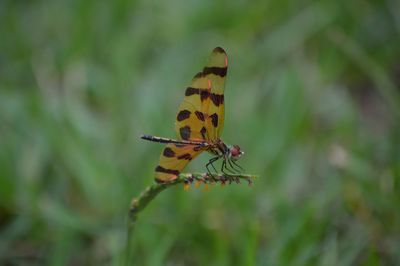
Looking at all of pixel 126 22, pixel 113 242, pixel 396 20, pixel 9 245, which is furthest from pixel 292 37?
pixel 9 245

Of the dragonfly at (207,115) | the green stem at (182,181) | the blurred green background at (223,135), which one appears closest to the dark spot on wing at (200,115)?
the dragonfly at (207,115)

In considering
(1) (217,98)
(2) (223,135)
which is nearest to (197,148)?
(1) (217,98)

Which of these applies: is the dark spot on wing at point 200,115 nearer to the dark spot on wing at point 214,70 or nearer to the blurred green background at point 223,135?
the dark spot on wing at point 214,70

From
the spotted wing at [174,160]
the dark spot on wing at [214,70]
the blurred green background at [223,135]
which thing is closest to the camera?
the spotted wing at [174,160]

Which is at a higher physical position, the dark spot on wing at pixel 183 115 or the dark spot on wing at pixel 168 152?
the dark spot on wing at pixel 183 115

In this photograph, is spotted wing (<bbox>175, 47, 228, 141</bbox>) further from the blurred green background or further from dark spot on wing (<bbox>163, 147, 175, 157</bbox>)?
the blurred green background

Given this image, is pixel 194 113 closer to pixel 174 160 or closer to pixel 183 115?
pixel 183 115
